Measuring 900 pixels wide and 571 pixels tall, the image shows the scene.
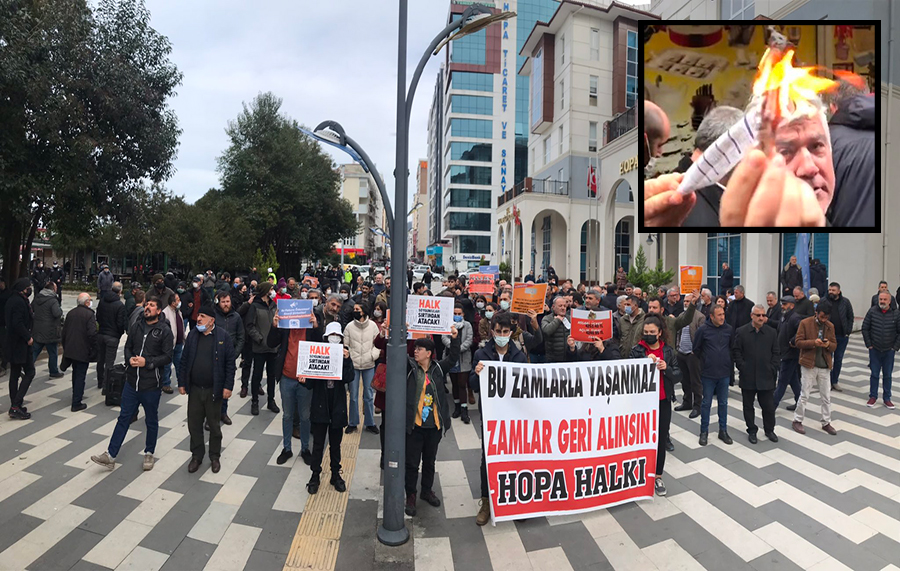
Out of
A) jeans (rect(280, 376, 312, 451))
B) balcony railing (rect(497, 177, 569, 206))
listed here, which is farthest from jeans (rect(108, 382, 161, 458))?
balcony railing (rect(497, 177, 569, 206))

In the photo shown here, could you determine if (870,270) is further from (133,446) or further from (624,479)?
(133,446)

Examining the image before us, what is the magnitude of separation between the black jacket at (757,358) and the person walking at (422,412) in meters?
4.52

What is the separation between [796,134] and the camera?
20.8 ft

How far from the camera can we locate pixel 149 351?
6.30 m

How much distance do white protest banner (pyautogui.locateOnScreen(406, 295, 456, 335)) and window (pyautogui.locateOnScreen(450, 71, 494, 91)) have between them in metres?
67.8

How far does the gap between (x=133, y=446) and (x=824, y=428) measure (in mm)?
9892

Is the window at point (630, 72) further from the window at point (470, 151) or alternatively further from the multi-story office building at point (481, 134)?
the window at point (470, 151)

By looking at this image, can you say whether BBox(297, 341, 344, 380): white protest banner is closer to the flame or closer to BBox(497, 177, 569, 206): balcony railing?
the flame

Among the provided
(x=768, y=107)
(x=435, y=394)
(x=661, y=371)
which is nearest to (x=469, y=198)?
(x=768, y=107)

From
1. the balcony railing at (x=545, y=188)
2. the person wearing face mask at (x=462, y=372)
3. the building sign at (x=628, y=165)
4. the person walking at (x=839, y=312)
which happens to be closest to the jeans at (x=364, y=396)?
the person wearing face mask at (x=462, y=372)

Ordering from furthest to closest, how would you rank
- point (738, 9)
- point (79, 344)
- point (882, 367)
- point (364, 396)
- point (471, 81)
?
point (471, 81), point (738, 9), point (882, 367), point (79, 344), point (364, 396)

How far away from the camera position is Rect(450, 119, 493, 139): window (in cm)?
6969

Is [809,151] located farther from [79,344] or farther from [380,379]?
[79,344]

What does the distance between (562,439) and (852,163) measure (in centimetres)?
508
